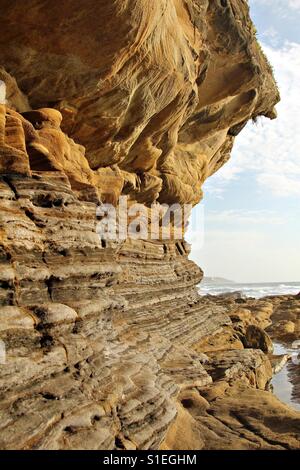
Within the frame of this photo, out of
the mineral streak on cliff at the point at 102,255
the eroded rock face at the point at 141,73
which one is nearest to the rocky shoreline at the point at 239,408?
the mineral streak on cliff at the point at 102,255

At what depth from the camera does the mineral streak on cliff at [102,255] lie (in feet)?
19.4

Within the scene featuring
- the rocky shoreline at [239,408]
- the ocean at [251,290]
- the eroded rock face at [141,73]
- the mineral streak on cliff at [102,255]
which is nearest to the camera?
the mineral streak on cliff at [102,255]

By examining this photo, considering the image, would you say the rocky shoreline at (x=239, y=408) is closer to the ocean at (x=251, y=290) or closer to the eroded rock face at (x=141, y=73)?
the eroded rock face at (x=141, y=73)

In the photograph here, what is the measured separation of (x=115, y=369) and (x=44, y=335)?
1.87 metres

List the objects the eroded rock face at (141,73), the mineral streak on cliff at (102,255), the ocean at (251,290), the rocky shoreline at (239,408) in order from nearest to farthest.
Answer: the mineral streak on cliff at (102,255) → the rocky shoreline at (239,408) → the eroded rock face at (141,73) → the ocean at (251,290)

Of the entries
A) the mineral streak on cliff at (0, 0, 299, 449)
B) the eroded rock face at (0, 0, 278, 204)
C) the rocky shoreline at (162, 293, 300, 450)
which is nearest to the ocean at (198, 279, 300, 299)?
the eroded rock face at (0, 0, 278, 204)

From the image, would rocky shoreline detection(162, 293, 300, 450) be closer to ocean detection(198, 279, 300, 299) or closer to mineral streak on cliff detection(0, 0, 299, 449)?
mineral streak on cliff detection(0, 0, 299, 449)

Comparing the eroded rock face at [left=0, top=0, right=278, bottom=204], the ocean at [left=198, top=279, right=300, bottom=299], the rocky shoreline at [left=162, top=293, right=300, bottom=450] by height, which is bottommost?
the rocky shoreline at [left=162, top=293, right=300, bottom=450]

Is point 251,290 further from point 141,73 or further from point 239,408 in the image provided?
point 239,408

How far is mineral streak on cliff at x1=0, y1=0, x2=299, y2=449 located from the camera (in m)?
5.91

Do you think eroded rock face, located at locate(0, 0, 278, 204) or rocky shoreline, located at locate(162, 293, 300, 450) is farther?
eroded rock face, located at locate(0, 0, 278, 204)

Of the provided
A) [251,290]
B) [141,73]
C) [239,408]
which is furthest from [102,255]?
[251,290]
